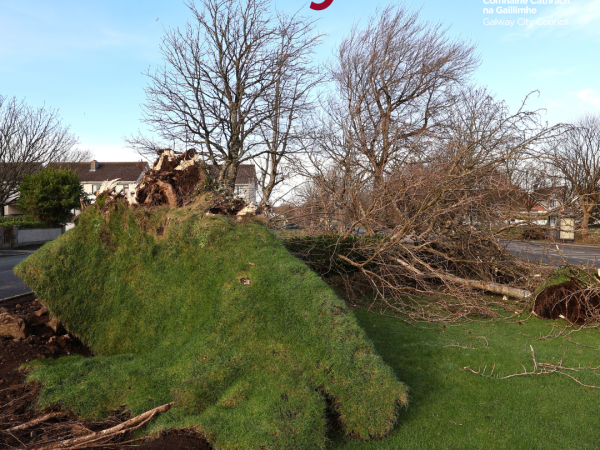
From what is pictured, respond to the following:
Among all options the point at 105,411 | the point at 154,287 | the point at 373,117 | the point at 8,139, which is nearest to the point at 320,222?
the point at 154,287

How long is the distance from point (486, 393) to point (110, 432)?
3872 millimetres

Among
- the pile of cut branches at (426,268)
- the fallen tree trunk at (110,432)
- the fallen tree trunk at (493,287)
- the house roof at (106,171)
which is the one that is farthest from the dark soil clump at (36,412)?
the house roof at (106,171)

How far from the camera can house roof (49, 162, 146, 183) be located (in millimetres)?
43062

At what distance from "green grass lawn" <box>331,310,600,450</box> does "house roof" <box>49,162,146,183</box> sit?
42.2 metres

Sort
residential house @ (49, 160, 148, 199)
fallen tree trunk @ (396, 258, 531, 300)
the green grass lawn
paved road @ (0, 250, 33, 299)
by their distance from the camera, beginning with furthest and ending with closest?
residential house @ (49, 160, 148, 199) → paved road @ (0, 250, 33, 299) → fallen tree trunk @ (396, 258, 531, 300) → the green grass lawn

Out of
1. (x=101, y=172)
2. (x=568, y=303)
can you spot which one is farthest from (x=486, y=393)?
(x=101, y=172)

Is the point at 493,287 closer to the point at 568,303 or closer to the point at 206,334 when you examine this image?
the point at 568,303

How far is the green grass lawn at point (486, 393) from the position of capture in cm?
338

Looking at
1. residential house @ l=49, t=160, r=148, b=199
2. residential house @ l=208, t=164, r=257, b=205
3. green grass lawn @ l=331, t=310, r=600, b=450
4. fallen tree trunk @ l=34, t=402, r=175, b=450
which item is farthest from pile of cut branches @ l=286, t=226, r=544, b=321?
residential house @ l=49, t=160, r=148, b=199

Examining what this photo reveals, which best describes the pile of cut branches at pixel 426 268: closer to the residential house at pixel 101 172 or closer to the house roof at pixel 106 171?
the residential house at pixel 101 172

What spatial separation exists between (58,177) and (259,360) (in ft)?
83.9

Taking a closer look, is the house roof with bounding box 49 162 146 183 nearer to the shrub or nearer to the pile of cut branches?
the shrub

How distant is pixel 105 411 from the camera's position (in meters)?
3.65

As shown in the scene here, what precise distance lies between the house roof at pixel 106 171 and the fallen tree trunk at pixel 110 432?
1676 inches
